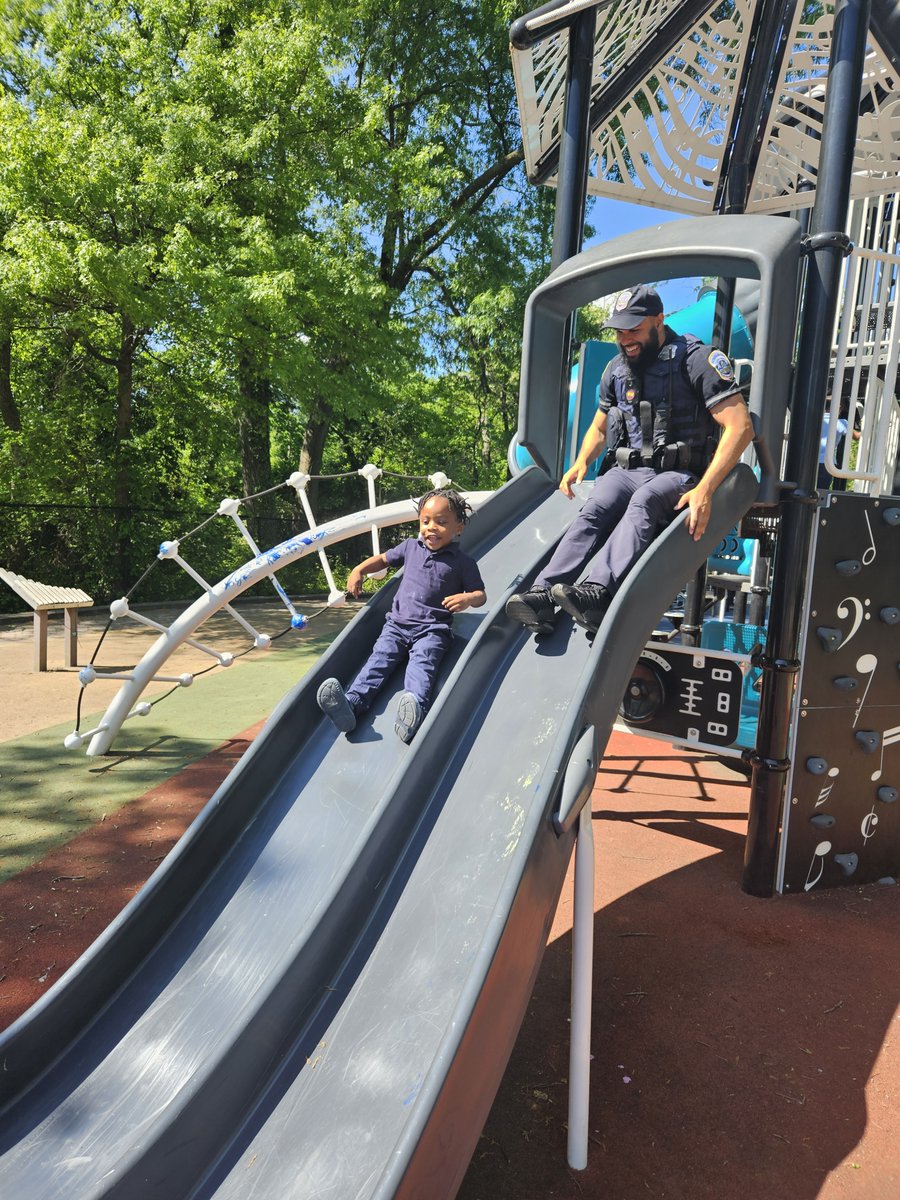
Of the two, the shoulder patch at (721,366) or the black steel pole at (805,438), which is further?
the black steel pole at (805,438)

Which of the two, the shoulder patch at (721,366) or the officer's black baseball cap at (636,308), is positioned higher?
the officer's black baseball cap at (636,308)

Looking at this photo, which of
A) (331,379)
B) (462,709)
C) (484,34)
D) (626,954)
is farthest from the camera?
(484,34)

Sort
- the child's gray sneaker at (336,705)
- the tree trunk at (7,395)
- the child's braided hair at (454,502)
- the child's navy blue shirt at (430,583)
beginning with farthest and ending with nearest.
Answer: the tree trunk at (7,395) → the child's braided hair at (454,502) → the child's navy blue shirt at (430,583) → the child's gray sneaker at (336,705)

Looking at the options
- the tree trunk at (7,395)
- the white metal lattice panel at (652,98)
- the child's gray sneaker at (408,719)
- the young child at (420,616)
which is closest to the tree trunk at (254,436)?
the tree trunk at (7,395)

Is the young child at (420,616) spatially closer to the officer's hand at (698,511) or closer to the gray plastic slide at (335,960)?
the gray plastic slide at (335,960)

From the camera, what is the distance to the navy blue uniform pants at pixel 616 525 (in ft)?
10.8

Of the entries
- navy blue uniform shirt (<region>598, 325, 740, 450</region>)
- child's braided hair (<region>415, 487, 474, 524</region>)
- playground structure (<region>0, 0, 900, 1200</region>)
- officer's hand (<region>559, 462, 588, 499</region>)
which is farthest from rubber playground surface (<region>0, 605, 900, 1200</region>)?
navy blue uniform shirt (<region>598, 325, 740, 450</region>)

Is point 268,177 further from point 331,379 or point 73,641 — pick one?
point 73,641

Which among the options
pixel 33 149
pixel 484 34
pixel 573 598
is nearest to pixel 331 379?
pixel 33 149

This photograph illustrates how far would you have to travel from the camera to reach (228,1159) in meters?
1.99

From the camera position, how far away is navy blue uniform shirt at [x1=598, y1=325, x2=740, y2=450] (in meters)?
3.50

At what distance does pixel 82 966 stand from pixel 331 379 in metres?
12.2

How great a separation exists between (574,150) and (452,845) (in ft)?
15.7

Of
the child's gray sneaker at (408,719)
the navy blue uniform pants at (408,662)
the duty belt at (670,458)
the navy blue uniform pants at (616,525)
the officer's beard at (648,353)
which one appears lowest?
the child's gray sneaker at (408,719)
